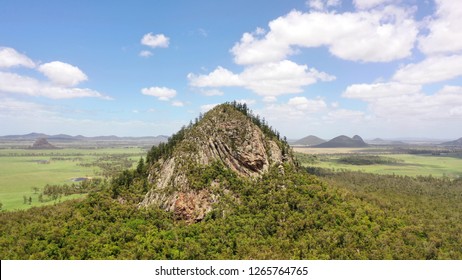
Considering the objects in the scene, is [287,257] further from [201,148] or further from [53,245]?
[53,245]

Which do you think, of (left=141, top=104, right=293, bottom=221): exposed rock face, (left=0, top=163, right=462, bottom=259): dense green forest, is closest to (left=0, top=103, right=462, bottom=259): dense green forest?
(left=0, top=163, right=462, bottom=259): dense green forest

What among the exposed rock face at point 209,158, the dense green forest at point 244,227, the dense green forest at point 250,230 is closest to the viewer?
the dense green forest at point 250,230

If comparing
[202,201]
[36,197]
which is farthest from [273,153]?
[36,197]

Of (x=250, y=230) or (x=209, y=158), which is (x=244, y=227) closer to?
(x=250, y=230)

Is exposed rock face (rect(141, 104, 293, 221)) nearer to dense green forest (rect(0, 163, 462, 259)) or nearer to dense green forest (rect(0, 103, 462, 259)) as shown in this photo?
dense green forest (rect(0, 103, 462, 259))

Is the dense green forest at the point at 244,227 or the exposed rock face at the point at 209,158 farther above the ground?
the exposed rock face at the point at 209,158

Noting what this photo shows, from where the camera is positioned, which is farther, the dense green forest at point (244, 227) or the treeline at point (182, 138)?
the treeline at point (182, 138)

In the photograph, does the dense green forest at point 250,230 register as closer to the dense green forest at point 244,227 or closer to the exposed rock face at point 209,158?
the dense green forest at point 244,227

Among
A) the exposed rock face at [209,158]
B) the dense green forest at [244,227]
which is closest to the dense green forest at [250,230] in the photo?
the dense green forest at [244,227]
